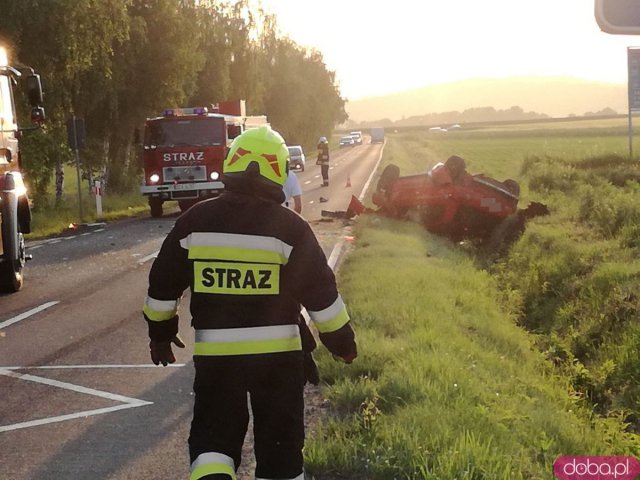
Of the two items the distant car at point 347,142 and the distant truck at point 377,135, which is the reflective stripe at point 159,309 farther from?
A: the distant truck at point 377,135

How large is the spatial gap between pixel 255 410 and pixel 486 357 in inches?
163

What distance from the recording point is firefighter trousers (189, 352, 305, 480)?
355cm

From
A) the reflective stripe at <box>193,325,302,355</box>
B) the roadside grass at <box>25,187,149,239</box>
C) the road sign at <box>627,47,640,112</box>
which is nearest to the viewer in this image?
the reflective stripe at <box>193,325,302,355</box>

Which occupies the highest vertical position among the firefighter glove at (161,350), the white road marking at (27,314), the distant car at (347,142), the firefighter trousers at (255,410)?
the distant car at (347,142)

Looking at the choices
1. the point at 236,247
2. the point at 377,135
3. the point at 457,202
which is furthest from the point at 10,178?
the point at 377,135

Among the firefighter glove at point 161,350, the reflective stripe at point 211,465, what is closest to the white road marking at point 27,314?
the firefighter glove at point 161,350

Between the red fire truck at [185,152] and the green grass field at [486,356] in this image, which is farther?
the red fire truck at [185,152]

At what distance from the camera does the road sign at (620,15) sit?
2.16 m

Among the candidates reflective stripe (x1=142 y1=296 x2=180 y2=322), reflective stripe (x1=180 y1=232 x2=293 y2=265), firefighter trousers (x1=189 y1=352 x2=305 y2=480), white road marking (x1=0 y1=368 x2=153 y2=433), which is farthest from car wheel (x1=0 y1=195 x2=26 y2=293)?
firefighter trousers (x1=189 y1=352 x2=305 y2=480)

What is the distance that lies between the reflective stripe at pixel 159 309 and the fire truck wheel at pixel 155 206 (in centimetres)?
2031

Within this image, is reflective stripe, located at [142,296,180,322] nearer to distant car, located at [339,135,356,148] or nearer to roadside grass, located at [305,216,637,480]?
roadside grass, located at [305,216,637,480]

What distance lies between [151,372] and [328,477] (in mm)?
3260

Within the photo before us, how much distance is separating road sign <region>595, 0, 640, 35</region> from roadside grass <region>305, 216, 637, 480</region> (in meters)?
2.80

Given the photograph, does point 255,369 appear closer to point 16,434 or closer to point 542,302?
point 16,434
